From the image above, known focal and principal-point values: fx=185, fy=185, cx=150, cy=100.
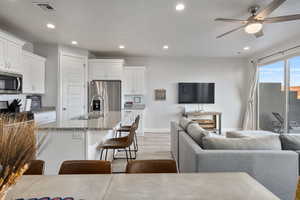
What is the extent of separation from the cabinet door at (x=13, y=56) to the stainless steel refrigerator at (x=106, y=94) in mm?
2168

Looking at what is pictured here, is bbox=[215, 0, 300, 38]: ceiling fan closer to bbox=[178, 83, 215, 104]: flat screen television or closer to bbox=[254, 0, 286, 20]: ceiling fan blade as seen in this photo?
bbox=[254, 0, 286, 20]: ceiling fan blade

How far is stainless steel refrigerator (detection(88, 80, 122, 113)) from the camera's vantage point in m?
5.84

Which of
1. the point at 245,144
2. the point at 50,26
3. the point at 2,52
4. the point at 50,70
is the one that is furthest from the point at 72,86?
the point at 245,144

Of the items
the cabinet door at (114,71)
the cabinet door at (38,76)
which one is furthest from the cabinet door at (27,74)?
the cabinet door at (114,71)

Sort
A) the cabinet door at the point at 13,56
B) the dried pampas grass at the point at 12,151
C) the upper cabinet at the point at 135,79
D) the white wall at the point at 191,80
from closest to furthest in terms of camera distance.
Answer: the dried pampas grass at the point at 12,151
the cabinet door at the point at 13,56
the upper cabinet at the point at 135,79
the white wall at the point at 191,80

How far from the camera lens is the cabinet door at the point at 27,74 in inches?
167

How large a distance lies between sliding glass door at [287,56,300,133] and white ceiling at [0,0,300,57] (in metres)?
0.74

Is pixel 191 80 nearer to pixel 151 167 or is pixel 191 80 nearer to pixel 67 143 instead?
pixel 67 143

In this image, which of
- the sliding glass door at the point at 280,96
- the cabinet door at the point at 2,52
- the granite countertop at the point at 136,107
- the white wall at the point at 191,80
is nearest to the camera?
the cabinet door at the point at 2,52

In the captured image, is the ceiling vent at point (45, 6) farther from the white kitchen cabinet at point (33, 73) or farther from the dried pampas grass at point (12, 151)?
the dried pampas grass at point (12, 151)

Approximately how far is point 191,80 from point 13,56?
527 cm

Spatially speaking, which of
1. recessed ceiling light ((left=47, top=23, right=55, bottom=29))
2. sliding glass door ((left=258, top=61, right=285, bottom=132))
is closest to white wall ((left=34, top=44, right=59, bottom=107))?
recessed ceiling light ((left=47, top=23, right=55, bottom=29))

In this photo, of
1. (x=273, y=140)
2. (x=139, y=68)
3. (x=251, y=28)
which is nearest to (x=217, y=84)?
(x=139, y=68)

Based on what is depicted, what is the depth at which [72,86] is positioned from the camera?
5426mm
